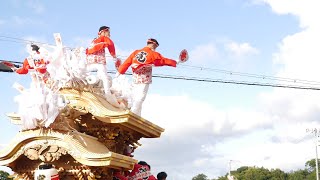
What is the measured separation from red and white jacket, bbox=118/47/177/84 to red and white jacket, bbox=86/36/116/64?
38cm

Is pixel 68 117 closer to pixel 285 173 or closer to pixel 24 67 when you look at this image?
→ pixel 24 67

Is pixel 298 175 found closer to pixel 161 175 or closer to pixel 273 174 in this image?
pixel 273 174

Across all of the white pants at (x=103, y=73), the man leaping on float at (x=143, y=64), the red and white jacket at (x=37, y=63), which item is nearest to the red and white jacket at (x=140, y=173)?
the man leaping on float at (x=143, y=64)

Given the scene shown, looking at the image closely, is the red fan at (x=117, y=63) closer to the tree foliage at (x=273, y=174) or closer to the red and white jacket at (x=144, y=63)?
the red and white jacket at (x=144, y=63)

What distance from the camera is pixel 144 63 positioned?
23.5 feet

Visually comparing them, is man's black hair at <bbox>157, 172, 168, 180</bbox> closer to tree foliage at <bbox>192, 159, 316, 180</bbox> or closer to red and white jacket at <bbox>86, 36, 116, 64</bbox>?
red and white jacket at <bbox>86, 36, 116, 64</bbox>

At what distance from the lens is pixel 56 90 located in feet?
20.7

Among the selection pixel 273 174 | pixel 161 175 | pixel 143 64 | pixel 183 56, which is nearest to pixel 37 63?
pixel 143 64

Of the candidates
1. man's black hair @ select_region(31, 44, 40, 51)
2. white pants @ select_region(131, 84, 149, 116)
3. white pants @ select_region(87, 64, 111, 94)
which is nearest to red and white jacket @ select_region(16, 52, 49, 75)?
man's black hair @ select_region(31, 44, 40, 51)

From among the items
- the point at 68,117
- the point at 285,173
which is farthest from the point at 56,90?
the point at 285,173

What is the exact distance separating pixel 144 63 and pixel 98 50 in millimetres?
730

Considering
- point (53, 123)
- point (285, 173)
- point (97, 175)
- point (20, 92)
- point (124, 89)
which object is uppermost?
point (285, 173)

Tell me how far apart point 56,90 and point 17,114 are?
0.62 metres

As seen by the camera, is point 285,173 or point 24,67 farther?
point 285,173
